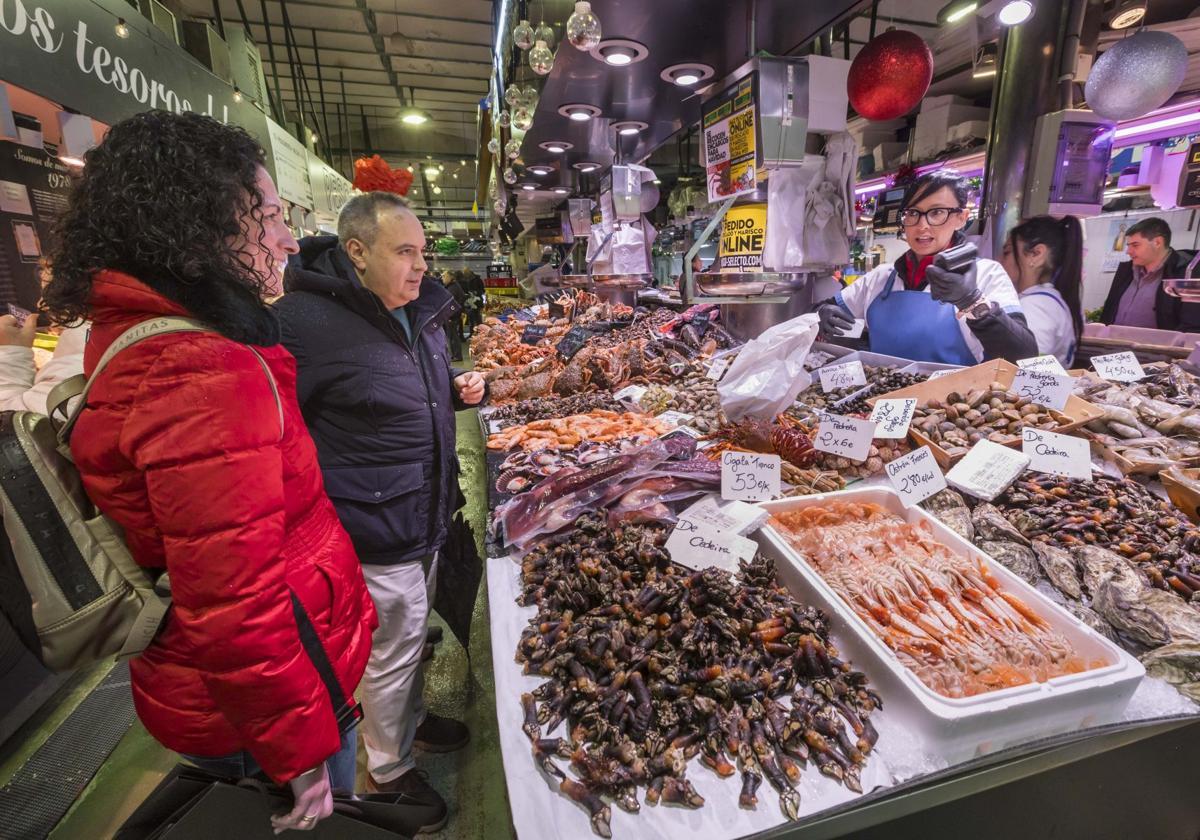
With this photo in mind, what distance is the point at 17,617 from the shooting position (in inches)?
43.8

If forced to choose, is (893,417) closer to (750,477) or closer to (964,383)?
(964,383)

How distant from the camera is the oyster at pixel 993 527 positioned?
1.79 m

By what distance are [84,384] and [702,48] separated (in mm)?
3027

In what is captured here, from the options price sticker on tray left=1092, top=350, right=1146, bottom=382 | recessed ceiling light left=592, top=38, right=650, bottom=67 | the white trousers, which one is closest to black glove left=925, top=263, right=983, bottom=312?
price sticker on tray left=1092, top=350, right=1146, bottom=382

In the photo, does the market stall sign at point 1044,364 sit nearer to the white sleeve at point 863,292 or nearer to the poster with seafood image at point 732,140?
the white sleeve at point 863,292

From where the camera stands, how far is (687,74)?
3.24 m

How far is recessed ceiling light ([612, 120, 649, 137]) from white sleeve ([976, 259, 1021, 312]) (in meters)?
2.75

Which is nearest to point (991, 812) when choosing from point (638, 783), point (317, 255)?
point (638, 783)

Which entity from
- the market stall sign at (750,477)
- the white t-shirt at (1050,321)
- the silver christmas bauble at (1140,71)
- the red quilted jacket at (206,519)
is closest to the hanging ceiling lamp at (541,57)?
the market stall sign at (750,477)

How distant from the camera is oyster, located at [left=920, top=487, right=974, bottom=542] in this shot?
1848 mm

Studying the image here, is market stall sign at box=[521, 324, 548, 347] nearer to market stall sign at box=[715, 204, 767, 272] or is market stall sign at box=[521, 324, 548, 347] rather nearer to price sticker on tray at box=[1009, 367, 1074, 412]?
market stall sign at box=[715, 204, 767, 272]

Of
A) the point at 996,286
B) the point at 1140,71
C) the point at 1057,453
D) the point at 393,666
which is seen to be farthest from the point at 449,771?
the point at 1140,71

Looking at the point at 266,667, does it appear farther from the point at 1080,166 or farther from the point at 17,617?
the point at 1080,166

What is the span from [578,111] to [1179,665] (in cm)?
423
